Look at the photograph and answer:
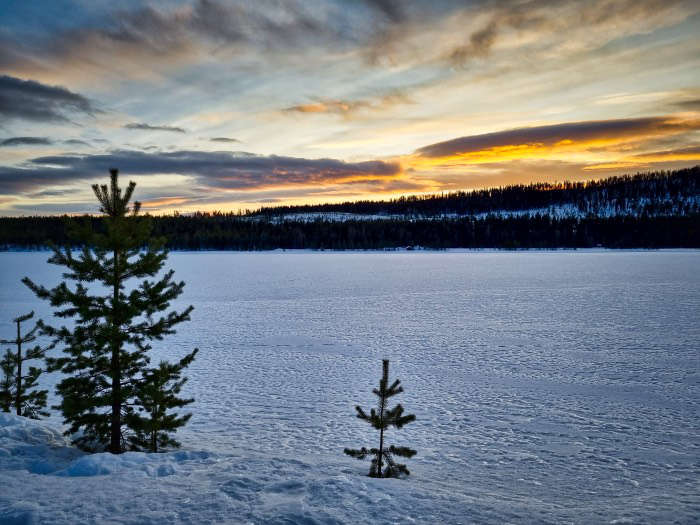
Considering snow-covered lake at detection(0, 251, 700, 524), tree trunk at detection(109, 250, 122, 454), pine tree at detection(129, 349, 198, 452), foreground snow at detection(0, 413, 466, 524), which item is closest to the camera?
foreground snow at detection(0, 413, 466, 524)

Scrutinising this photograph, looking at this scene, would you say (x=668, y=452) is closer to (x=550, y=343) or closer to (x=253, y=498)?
(x=253, y=498)

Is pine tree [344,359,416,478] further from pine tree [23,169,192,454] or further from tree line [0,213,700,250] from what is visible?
tree line [0,213,700,250]

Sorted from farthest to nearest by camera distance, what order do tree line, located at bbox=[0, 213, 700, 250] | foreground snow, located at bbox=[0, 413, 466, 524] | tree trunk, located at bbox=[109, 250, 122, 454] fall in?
tree line, located at bbox=[0, 213, 700, 250]
tree trunk, located at bbox=[109, 250, 122, 454]
foreground snow, located at bbox=[0, 413, 466, 524]

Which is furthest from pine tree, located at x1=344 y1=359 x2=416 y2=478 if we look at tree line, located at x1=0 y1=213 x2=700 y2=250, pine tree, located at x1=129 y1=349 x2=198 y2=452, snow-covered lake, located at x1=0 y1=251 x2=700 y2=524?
tree line, located at x1=0 y1=213 x2=700 y2=250

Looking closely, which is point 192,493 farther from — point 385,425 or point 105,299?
point 105,299

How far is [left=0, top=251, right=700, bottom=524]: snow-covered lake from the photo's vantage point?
280 inches

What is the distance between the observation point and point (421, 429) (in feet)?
43.7

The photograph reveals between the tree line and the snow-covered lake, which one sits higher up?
the tree line

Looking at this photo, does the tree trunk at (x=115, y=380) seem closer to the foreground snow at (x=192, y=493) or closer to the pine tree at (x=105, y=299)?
the pine tree at (x=105, y=299)

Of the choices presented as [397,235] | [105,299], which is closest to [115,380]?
[105,299]

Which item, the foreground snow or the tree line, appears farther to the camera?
the tree line

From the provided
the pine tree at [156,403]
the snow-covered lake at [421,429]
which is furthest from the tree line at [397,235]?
the pine tree at [156,403]

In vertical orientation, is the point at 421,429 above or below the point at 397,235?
below

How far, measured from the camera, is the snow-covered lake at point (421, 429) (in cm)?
712
